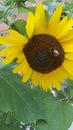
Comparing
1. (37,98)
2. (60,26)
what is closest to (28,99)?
(37,98)

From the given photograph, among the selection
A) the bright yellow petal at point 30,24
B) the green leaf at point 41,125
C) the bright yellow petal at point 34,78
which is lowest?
the green leaf at point 41,125

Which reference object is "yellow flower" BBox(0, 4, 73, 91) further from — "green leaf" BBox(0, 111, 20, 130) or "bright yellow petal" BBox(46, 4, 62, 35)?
"green leaf" BBox(0, 111, 20, 130)

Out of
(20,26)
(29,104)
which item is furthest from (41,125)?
(20,26)

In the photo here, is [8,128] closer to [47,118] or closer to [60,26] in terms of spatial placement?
[47,118]

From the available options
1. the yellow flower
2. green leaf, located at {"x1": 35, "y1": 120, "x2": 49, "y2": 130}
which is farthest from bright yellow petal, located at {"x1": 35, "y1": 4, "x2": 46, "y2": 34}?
green leaf, located at {"x1": 35, "y1": 120, "x2": 49, "y2": 130}

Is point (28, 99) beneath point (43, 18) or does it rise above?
beneath

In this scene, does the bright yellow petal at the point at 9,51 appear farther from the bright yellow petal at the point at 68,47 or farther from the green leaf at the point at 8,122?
the green leaf at the point at 8,122

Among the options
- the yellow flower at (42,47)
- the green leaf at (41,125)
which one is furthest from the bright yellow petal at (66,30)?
the green leaf at (41,125)
